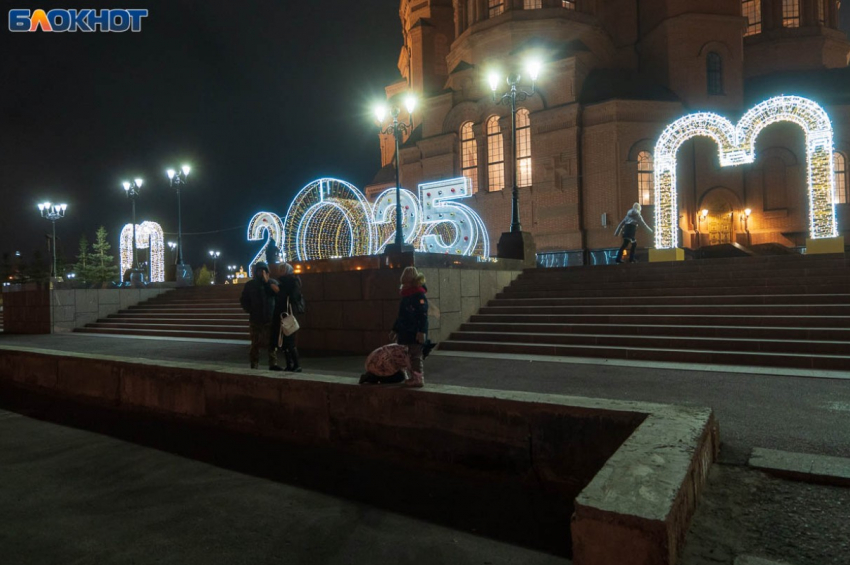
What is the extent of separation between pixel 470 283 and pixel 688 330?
5331mm

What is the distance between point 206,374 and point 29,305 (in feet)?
70.1

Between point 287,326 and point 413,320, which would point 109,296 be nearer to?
point 287,326

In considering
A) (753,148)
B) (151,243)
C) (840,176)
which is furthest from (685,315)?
(151,243)

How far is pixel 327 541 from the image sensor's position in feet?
11.7

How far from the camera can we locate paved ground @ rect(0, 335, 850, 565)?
3.30 meters

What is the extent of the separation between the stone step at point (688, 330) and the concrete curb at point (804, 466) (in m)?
6.40

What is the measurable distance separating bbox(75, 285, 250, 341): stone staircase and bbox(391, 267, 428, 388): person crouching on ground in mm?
10906

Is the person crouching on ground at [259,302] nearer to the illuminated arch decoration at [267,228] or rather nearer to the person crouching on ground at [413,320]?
the person crouching on ground at [413,320]

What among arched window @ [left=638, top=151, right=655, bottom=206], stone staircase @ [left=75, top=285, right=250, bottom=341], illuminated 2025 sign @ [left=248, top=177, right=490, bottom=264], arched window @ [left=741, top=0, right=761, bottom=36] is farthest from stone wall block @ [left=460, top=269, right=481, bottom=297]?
arched window @ [left=741, top=0, right=761, bottom=36]

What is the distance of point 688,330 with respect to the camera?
420 inches

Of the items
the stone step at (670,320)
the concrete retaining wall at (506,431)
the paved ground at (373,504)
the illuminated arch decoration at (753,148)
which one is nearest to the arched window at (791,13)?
the illuminated arch decoration at (753,148)

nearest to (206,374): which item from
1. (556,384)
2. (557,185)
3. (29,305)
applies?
(556,384)

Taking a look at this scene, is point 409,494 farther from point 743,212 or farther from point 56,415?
point 743,212

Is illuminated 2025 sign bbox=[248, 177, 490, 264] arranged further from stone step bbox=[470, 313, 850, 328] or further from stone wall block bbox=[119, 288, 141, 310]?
stone wall block bbox=[119, 288, 141, 310]
